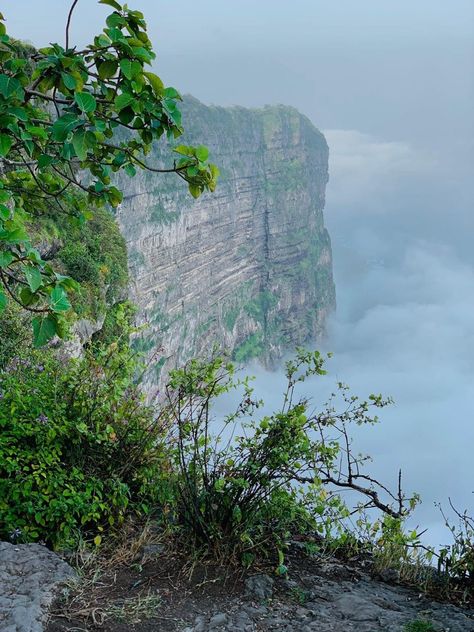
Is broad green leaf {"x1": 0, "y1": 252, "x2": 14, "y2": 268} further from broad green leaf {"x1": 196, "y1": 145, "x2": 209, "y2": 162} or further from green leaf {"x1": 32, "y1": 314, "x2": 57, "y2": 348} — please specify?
broad green leaf {"x1": 196, "y1": 145, "x2": 209, "y2": 162}

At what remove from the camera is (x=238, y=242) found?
76.9 metres

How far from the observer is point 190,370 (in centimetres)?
390

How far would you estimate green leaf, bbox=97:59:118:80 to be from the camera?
250 centimetres

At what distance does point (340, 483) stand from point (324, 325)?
104 meters

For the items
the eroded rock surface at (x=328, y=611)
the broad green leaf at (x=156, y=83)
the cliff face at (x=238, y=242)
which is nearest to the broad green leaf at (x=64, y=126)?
the broad green leaf at (x=156, y=83)

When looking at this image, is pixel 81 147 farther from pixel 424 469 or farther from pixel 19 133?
pixel 424 469

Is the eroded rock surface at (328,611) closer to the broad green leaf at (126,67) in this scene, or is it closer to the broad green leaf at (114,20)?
the broad green leaf at (126,67)

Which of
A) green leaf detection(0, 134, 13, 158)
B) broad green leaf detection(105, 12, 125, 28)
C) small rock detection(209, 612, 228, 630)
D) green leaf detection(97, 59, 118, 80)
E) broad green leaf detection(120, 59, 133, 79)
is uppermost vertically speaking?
broad green leaf detection(105, 12, 125, 28)

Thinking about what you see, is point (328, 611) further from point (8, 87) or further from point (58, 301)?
point (8, 87)

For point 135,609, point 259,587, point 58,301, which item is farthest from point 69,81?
point 259,587

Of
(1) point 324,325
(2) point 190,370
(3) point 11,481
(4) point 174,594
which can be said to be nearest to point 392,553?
(4) point 174,594

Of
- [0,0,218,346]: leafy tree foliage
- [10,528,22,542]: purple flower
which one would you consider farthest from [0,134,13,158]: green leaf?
[10,528,22,542]: purple flower

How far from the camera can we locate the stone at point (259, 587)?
327 cm

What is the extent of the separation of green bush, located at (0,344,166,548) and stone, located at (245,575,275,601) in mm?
733
